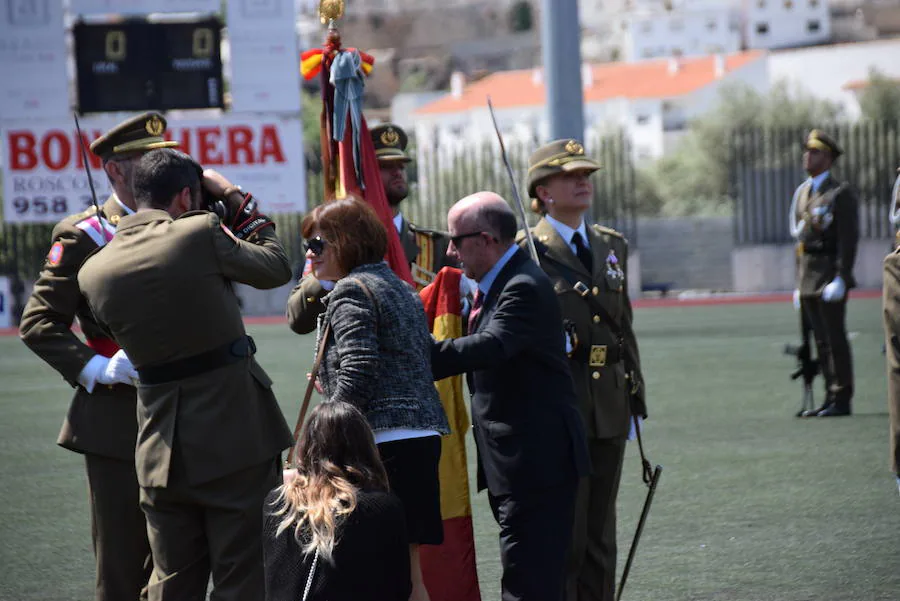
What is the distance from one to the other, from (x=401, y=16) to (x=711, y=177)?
185 ft

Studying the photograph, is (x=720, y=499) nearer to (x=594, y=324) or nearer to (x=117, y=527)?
(x=594, y=324)

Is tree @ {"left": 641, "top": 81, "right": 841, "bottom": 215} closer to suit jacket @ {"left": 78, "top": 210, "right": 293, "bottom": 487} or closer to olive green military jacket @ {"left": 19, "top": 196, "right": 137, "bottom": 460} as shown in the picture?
olive green military jacket @ {"left": 19, "top": 196, "right": 137, "bottom": 460}

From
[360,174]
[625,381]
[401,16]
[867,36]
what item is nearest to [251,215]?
[360,174]

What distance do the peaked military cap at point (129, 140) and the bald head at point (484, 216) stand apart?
1173 millimetres

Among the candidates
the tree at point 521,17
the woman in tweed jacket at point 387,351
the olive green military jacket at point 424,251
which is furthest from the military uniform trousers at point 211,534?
the tree at point 521,17

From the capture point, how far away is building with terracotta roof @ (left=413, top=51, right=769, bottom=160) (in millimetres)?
98562

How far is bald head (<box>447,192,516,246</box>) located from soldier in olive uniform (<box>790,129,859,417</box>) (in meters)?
6.34

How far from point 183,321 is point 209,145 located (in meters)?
19.9

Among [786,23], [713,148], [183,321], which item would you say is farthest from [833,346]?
[786,23]

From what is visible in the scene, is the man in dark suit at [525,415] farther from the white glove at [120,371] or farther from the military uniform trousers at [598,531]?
the white glove at [120,371]

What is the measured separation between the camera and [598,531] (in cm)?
595

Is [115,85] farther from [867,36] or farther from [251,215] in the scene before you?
[867,36]

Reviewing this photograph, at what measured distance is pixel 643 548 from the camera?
285 inches

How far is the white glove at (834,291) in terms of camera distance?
11.2 metres
